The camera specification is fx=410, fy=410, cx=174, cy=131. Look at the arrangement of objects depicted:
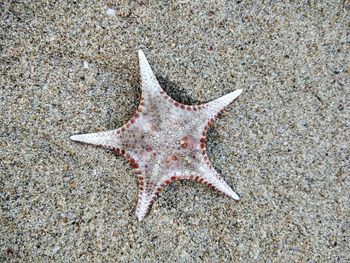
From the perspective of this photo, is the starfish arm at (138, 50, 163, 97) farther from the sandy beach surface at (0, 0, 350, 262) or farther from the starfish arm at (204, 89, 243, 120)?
the starfish arm at (204, 89, 243, 120)

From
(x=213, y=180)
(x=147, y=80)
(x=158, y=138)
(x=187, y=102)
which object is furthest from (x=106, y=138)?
(x=213, y=180)

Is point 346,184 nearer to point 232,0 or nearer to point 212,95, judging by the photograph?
point 212,95

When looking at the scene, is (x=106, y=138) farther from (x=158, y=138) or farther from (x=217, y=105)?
(x=217, y=105)

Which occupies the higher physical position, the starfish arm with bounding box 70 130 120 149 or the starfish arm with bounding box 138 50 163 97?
the starfish arm with bounding box 138 50 163 97

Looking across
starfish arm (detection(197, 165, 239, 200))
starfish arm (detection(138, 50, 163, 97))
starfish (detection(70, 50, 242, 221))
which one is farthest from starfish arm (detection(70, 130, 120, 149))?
starfish arm (detection(197, 165, 239, 200))

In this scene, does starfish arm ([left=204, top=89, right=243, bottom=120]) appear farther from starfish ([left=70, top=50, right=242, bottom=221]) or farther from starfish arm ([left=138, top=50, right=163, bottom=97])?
starfish arm ([left=138, top=50, right=163, bottom=97])

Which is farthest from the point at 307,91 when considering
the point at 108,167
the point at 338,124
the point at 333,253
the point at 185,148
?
the point at 108,167

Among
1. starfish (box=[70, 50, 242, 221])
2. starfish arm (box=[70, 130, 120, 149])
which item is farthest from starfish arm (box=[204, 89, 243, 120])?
starfish arm (box=[70, 130, 120, 149])
